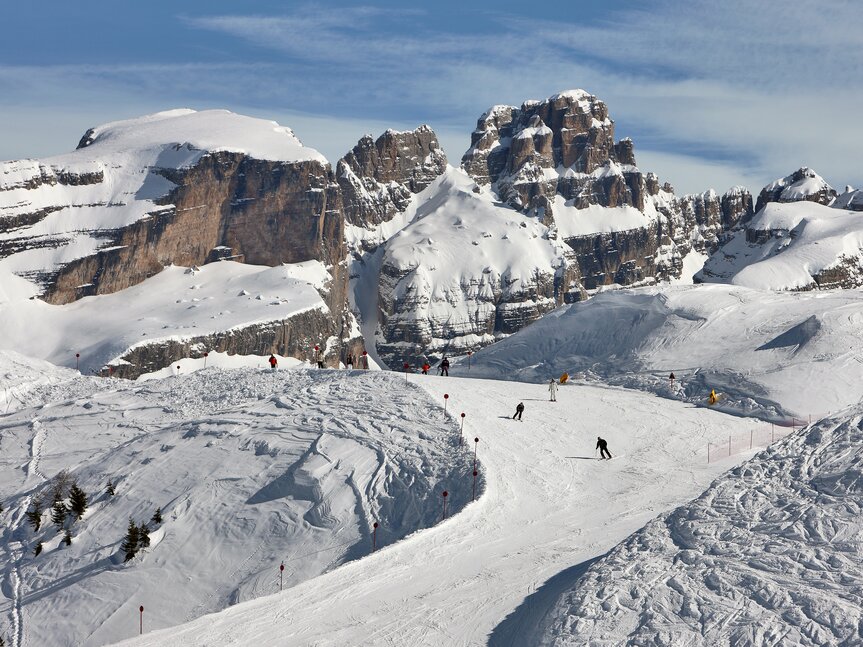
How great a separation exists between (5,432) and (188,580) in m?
27.0

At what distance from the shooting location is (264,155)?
150m

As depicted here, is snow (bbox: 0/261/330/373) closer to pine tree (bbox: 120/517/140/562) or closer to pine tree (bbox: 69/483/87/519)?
pine tree (bbox: 69/483/87/519)

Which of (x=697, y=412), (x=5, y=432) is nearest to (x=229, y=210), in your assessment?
(x=5, y=432)

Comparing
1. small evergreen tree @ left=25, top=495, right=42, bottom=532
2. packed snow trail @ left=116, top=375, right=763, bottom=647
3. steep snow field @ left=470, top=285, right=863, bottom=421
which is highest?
steep snow field @ left=470, top=285, right=863, bottom=421

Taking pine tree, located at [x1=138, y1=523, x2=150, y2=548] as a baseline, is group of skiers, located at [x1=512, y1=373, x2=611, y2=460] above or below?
above

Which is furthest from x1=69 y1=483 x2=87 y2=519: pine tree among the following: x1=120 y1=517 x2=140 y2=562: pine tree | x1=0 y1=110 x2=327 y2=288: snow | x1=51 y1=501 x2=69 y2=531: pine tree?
x1=0 y1=110 x2=327 y2=288: snow

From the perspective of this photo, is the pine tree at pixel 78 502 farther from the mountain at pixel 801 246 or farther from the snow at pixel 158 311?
the mountain at pixel 801 246

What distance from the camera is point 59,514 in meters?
38.6

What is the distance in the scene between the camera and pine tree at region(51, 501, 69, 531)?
126 ft

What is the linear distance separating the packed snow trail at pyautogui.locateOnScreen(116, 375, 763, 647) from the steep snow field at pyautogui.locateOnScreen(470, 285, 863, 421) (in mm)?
3785

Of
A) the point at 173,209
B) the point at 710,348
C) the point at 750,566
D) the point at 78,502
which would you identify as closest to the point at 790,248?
the point at 173,209

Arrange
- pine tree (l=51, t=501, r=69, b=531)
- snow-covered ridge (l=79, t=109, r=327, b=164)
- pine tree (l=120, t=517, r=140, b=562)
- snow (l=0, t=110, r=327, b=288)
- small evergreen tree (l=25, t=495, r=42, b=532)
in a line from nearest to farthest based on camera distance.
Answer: pine tree (l=120, t=517, r=140, b=562), pine tree (l=51, t=501, r=69, b=531), small evergreen tree (l=25, t=495, r=42, b=532), snow (l=0, t=110, r=327, b=288), snow-covered ridge (l=79, t=109, r=327, b=164)

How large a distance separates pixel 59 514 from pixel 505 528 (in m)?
19.5

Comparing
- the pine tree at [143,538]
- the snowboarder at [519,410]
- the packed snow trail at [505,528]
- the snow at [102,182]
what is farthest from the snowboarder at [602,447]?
the snow at [102,182]
